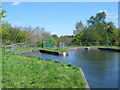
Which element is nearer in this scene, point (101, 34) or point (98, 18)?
point (101, 34)

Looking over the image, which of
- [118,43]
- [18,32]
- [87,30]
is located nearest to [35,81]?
[18,32]

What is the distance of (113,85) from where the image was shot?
25.0 feet

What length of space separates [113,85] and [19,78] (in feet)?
12.0

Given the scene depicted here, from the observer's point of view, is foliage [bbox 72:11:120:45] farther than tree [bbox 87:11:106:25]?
No

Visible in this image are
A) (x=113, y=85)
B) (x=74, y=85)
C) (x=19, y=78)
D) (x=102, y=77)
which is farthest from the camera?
(x=102, y=77)

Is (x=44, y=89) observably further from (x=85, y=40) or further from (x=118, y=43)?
(x=85, y=40)

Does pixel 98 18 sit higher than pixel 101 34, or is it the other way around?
pixel 98 18

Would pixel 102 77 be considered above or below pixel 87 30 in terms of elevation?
below

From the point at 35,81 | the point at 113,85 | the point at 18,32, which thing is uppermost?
the point at 18,32

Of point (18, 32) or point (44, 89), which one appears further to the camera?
point (18, 32)

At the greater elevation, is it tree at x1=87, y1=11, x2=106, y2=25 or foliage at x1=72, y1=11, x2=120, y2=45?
tree at x1=87, y1=11, x2=106, y2=25

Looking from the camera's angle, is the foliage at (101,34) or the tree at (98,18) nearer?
the foliage at (101,34)

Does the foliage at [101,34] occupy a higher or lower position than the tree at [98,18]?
lower

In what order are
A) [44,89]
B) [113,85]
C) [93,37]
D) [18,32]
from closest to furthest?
[44,89]
[113,85]
[18,32]
[93,37]
